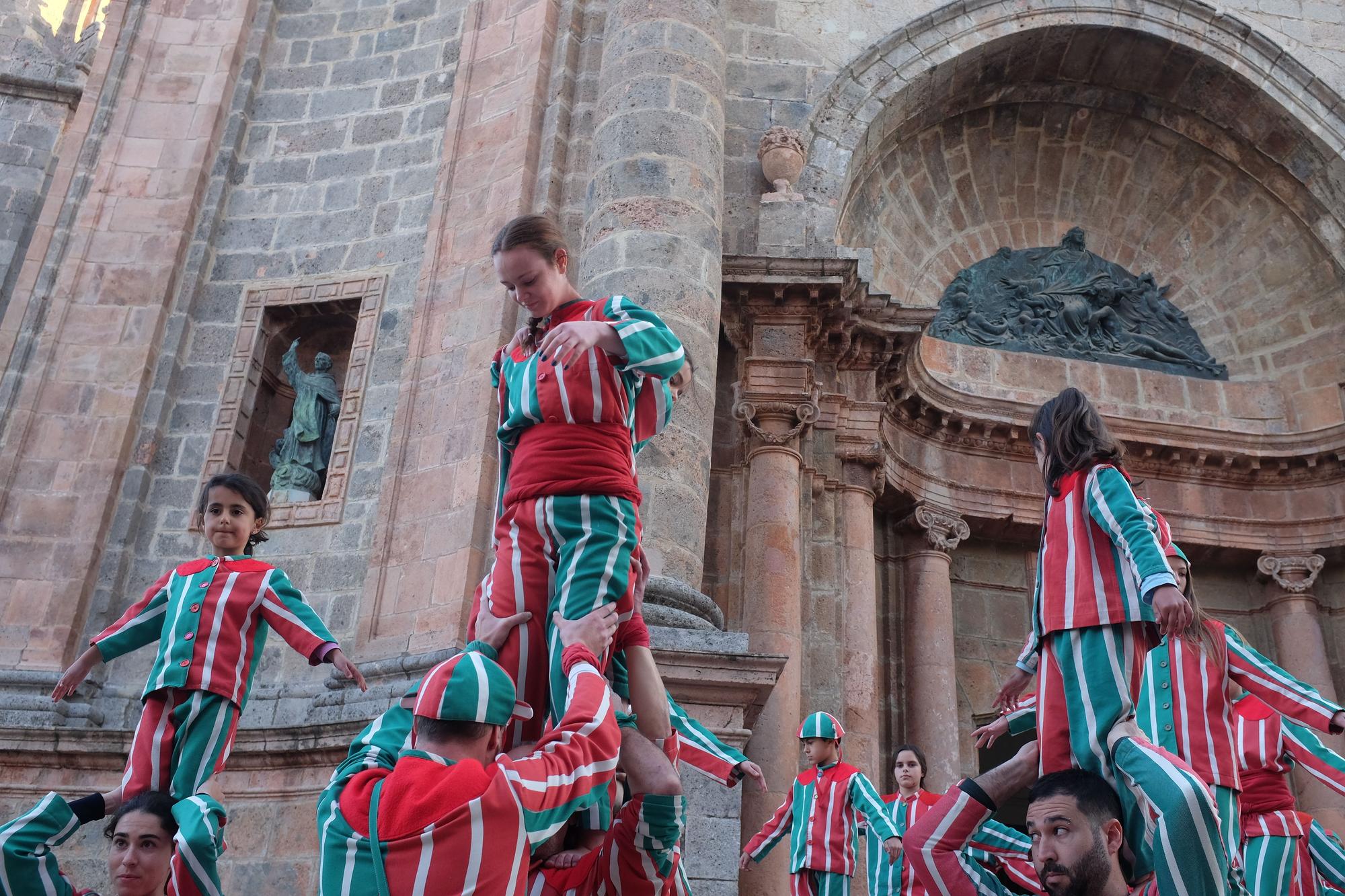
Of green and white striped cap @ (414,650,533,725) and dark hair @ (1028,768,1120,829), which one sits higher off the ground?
green and white striped cap @ (414,650,533,725)

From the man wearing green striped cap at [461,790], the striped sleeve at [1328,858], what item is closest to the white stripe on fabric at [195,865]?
the man wearing green striped cap at [461,790]

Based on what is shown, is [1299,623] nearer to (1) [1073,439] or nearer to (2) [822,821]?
(2) [822,821]

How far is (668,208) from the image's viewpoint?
852 centimetres

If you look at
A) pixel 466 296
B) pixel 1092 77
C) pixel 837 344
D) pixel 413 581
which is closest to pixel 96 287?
pixel 466 296

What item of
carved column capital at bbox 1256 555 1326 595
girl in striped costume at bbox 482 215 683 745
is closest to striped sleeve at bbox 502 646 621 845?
girl in striped costume at bbox 482 215 683 745

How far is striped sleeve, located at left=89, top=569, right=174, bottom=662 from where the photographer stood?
15.1 feet

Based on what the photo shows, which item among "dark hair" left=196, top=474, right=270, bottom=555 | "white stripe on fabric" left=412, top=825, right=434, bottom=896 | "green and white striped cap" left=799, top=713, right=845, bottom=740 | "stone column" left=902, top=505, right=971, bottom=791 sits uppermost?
"stone column" left=902, top=505, right=971, bottom=791

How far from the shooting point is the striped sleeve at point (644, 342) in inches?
136

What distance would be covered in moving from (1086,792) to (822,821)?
436 cm

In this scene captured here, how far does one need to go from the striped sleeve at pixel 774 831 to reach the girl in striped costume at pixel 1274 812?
9.05 feet

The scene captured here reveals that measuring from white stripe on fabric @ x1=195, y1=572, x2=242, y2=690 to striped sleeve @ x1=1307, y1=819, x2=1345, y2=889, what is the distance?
453 cm

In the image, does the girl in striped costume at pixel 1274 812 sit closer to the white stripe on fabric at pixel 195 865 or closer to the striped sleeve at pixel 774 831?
the striped sleeve at pixel 774 831

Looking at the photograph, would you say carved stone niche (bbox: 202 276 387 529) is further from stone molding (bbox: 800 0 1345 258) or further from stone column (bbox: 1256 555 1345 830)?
stone column (bbox: 1256 555 1345 830)

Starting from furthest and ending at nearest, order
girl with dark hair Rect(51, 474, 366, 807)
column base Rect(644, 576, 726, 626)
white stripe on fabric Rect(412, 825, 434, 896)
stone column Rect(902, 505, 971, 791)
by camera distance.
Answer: stone column Rect(902, 505, 971, 791), column base Rect(644, 576, 726, 626), girl with dark hair Rect(51, 474, 366, 807), white stripe on fabric Rect(412, 825, 434, 896)
